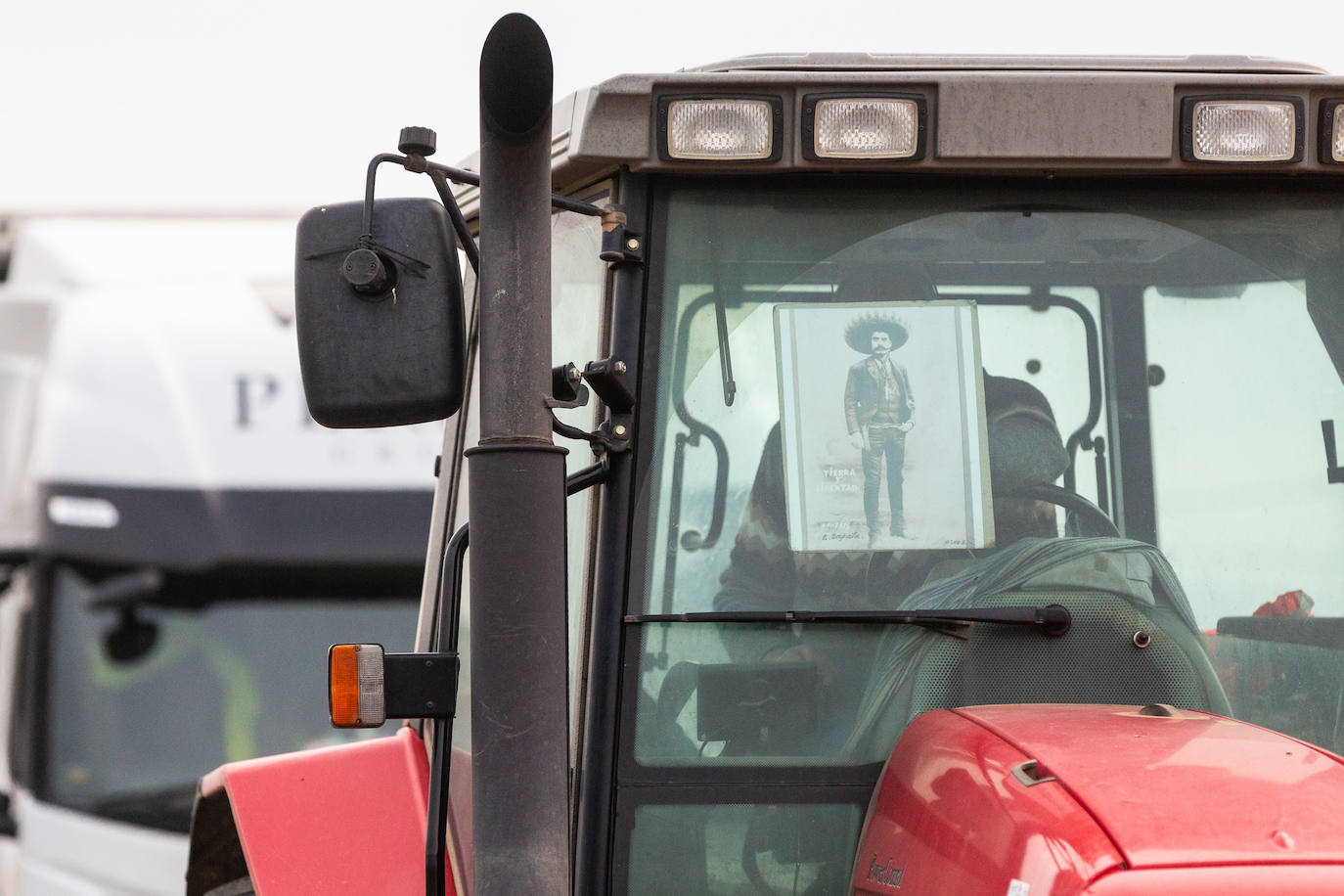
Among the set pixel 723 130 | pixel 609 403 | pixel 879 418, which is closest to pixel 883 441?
pixel 879 418

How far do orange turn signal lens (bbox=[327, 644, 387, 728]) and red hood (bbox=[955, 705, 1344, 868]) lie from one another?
2.59ft

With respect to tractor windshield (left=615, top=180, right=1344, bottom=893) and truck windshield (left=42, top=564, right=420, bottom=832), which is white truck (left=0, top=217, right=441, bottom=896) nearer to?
truck windshield (left=42, top=564, right=420, bottom=832)

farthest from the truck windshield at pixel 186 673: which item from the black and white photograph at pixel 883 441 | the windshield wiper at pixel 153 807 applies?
the black and white photograph at pixel 883 441

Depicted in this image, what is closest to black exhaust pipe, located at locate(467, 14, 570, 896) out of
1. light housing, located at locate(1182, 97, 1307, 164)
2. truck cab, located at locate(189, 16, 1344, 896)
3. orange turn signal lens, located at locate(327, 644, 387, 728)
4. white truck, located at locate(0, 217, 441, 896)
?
orange turn signal lens, located at locate(327, 644, 387, 728)

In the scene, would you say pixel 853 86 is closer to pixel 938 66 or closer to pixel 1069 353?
pixel 938 66

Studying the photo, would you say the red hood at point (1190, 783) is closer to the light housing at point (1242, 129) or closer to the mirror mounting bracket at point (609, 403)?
the mirror mounting bracket at point (609, 403)

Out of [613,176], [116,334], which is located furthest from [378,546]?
[613,176]

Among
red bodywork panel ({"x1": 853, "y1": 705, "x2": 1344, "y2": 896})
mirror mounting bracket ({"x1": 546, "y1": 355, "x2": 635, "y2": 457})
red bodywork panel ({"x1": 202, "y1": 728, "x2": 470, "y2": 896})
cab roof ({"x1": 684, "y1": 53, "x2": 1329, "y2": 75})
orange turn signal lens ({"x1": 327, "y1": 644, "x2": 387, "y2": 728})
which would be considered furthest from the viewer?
red bodywork panel ({"x1": 202, "y1": 728, "x2": 470, "y2": 896})

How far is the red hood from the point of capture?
1.61 m

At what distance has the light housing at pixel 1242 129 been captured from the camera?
2246mm

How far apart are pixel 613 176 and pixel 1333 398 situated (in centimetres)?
114

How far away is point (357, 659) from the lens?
6.47ft

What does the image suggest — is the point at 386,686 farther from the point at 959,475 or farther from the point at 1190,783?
the point at 1190,783

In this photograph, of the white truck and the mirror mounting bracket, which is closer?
the mirror mounting bracket
